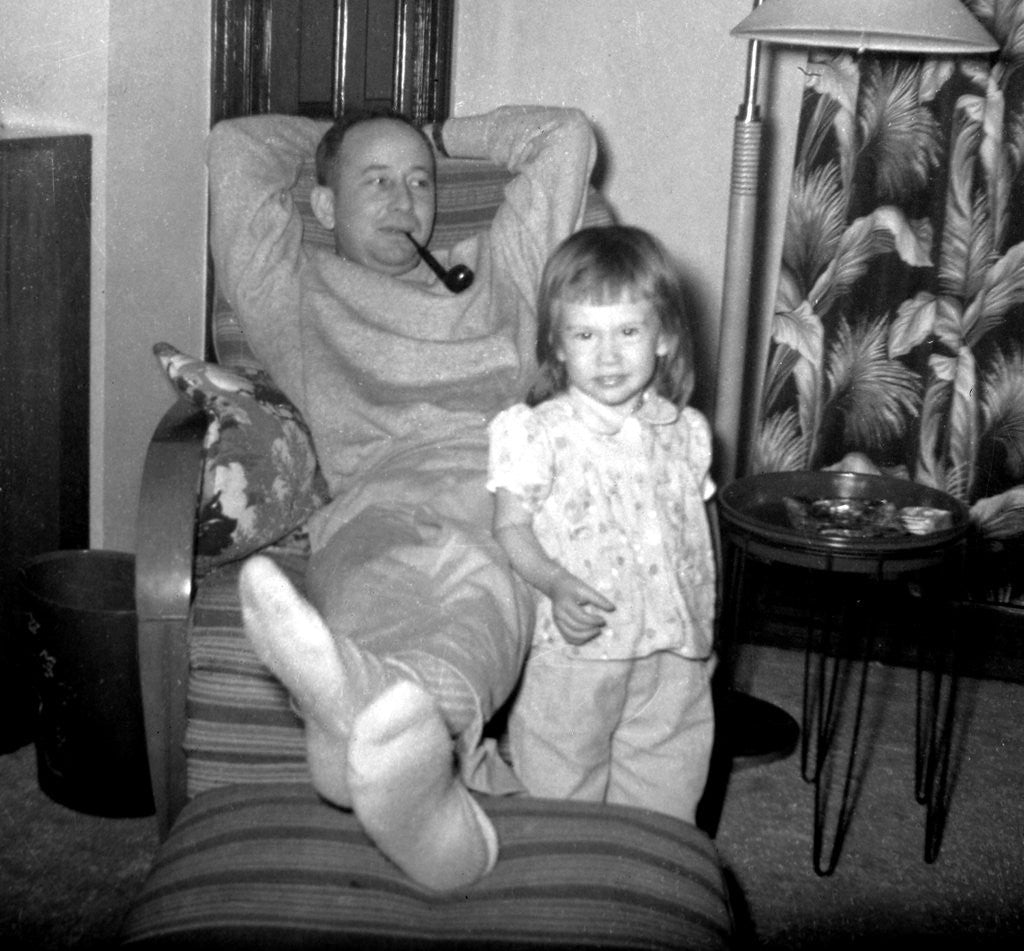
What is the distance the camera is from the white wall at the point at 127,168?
6.06ft

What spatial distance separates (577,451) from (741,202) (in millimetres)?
746

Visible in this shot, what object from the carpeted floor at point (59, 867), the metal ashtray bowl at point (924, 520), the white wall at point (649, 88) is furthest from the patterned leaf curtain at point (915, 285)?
the carpeted floor at point (59, 867)

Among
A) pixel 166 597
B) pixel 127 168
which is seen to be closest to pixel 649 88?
pixel 127 168

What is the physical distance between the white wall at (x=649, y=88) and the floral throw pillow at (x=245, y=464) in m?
1.26

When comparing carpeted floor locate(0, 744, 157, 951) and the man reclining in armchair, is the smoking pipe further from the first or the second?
carpeted floor locate(0, 744, 157, 951)

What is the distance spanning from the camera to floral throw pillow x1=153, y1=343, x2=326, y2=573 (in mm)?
1592

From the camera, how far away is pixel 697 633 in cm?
145

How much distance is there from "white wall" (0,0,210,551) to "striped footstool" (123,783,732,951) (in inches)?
39.9

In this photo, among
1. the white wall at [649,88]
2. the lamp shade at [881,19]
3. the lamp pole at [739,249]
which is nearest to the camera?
the lamp shade at [881,19]

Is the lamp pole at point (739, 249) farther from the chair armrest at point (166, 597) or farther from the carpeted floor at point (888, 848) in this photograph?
the chair armrest at point (166, 597)

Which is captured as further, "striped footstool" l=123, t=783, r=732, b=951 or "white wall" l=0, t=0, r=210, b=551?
"white wall" l=0, t=0, r=210, b=551

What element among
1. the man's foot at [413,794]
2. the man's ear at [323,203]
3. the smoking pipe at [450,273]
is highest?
the man's ear at [323,203]

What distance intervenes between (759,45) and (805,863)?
1.25 m

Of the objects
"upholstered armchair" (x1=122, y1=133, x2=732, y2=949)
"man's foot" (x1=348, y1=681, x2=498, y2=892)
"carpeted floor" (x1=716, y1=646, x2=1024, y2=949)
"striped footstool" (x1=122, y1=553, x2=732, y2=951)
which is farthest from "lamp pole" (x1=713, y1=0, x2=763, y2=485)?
"man's foot" (x1=348, y1=681, x2=498, y2=892)
